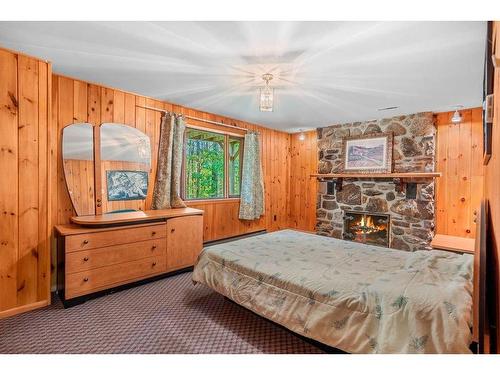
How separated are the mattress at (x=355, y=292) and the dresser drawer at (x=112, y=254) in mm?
775

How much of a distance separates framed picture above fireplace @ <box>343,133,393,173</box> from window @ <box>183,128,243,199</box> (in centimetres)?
200

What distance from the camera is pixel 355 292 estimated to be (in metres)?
1.60

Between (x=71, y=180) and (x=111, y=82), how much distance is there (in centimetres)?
119

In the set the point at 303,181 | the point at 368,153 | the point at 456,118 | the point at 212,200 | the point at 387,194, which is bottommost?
the point at 212,200

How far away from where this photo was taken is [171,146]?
11.8 ft

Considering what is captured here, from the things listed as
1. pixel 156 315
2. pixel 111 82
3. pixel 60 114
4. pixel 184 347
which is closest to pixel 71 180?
pixel 60 114

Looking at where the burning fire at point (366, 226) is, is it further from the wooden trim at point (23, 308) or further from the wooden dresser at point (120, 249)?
the wooden trim at point (23, 308)

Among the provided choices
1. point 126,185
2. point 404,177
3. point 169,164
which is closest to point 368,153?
point 404,177

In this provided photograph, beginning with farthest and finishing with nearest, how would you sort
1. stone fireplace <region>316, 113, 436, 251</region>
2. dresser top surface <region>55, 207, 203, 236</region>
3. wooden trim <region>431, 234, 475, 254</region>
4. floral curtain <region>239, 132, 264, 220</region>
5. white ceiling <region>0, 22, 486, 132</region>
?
floral curtain <region>239, 132, 264, 220</region> → stone fireplace <region>316, 113, 436, 251</region> → wooden trim <region>431, 234, 475, 254</region> → dresser top surface <region>55, 207, 203, 236</region> → white ceiling <region>0, 22, 486, 132</region>

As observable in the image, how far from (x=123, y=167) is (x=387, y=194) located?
4045 millimetres

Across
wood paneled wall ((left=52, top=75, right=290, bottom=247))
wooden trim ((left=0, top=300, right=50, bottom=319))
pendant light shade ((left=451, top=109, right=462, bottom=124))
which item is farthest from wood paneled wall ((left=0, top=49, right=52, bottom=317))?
pendant light shade ((left=451, top=109, right=462, bottom=124))

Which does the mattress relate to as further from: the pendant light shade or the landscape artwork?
the pendant light shade

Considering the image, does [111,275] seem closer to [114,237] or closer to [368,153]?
[114,237]

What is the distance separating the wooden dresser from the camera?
240 cm
